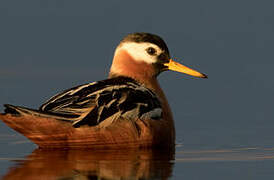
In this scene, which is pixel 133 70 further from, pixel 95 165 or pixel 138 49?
pixel 95 165

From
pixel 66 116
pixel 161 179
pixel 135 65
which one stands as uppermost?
pixel 135 65

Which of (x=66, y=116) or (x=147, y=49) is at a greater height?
(x=147, y=49)

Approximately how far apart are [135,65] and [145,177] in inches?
192

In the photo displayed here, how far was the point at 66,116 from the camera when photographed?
12.9 metres

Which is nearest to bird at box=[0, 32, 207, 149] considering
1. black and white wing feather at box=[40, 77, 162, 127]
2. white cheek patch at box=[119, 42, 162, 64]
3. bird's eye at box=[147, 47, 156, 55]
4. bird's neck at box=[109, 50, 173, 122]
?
black and white wing feather at box=[40, 77, 162, 127]

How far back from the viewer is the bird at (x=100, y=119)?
12.9m

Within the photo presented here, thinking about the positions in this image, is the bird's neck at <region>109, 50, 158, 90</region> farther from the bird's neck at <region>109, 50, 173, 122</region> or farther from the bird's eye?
the bird's eye

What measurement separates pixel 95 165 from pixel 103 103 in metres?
1.85

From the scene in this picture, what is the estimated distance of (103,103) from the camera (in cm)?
1325

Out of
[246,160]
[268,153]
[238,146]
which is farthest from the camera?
[238,146]

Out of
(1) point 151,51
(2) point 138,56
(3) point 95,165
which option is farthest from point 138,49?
(3) point 95,165

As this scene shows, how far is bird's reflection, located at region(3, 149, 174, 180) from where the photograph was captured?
10789 millimetres

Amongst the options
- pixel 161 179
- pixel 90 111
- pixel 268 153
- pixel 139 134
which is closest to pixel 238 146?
pixel 268 153

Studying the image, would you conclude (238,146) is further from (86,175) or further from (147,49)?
(86,175)
